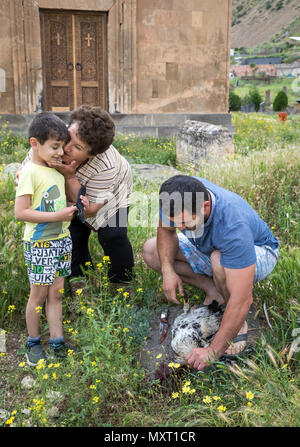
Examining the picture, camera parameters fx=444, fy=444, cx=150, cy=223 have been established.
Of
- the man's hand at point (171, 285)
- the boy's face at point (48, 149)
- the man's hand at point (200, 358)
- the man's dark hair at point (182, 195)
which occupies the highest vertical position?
the boy's face at point (48, 149)

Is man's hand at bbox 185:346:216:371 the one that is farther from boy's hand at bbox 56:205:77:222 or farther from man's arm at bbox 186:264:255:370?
boy's hand at bbox 56:205:77:222

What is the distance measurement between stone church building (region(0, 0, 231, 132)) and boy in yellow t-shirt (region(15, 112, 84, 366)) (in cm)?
904

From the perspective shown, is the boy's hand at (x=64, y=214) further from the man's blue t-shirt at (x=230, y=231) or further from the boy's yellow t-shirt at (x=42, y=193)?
the man's blue t-shirt at (x=230, y=231)

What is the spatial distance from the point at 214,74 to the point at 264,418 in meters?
11.9

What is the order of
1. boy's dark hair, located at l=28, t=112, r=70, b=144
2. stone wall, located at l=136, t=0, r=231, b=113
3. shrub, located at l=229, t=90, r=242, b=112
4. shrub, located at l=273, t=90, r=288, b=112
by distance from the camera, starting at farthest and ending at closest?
shrub, located at l=229, t=90, r=242, b=112 < shrub, located at l=273, t=90, r=288, b=112 < stone wall, located at l=136, t=0, r=231, b=113 < boy's dark hair, located at l=28, t=112, r=70, b=144

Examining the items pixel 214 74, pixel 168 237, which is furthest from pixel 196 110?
pixel 168 237

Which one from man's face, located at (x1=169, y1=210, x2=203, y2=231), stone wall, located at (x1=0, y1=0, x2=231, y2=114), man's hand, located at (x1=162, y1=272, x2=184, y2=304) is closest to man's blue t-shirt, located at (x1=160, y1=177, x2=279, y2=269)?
man's face, located at (x1=169, y1=210, x2=203, y2=231)

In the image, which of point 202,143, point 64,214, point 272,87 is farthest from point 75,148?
point 272,87

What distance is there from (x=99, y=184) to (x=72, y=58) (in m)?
9.34

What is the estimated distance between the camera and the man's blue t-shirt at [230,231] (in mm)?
2705

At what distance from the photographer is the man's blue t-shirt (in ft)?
8.87

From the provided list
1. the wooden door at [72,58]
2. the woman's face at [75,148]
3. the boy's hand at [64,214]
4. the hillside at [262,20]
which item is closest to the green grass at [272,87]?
the wooden door at [72,58]

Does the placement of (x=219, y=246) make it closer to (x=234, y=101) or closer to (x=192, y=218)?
(x=192, y=218)

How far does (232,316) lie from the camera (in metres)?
2.65
